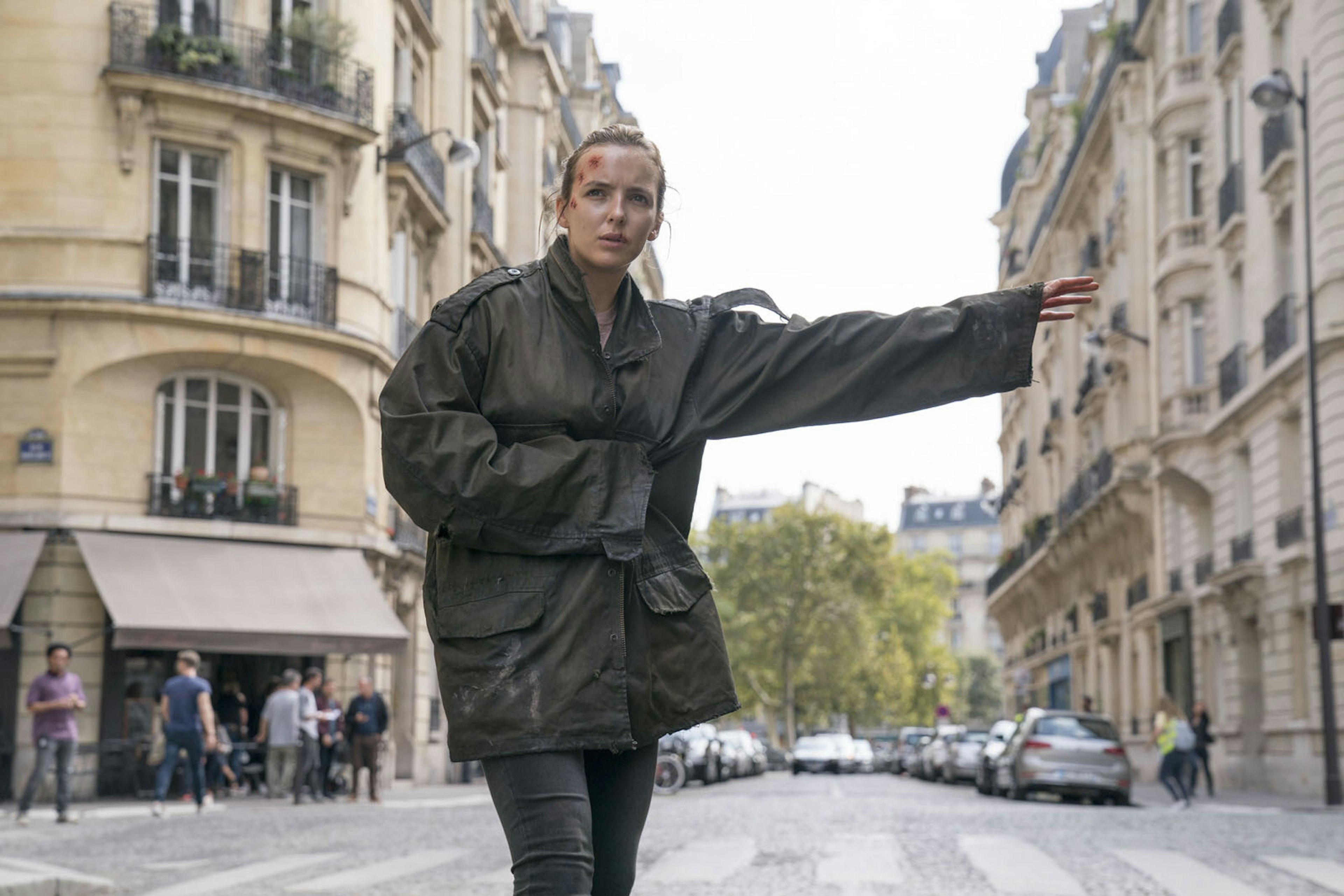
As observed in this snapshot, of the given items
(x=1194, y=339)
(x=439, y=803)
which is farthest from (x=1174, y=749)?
(x=1194, y=339)

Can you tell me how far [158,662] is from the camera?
984 inches

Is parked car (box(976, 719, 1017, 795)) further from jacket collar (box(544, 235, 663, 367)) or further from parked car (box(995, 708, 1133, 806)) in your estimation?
jacket collar (box(544, 235, 663, 367))

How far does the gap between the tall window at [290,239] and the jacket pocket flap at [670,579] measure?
24.0 metres

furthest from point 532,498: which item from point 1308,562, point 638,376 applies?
point 1308,562

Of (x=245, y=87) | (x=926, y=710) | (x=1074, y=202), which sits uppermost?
(x=1074, y=202)

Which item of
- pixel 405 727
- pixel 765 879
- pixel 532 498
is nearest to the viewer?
pixel 532 498

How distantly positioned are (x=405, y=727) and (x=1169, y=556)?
16.5m

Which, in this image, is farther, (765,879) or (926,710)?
(926,710)

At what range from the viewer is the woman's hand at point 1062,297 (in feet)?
11.8

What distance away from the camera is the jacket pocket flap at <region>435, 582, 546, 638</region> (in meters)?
3.17

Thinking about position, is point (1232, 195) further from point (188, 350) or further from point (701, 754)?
point (188, 350)

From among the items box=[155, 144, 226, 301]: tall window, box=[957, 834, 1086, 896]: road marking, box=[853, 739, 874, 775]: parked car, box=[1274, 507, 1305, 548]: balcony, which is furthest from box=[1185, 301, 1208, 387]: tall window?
box=[853, 739, 874, 775]: parked car

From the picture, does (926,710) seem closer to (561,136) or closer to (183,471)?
(561,136)

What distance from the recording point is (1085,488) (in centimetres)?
4831
